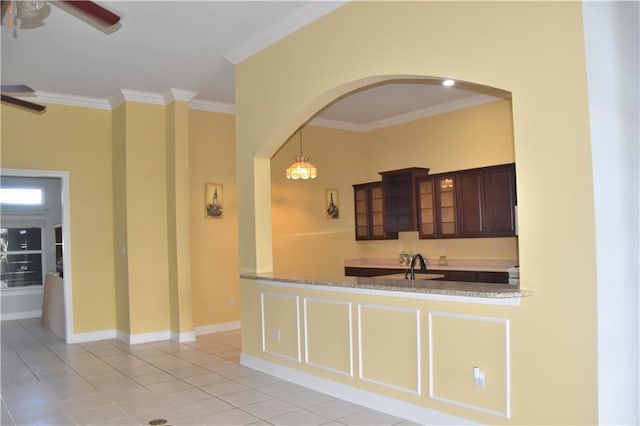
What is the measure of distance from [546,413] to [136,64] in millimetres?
5004

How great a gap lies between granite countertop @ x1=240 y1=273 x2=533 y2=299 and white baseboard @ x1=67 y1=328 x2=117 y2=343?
10.9 ft

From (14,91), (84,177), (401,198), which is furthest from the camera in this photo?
(401,198)

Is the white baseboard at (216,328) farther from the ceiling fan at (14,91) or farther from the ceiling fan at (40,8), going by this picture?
the ceiling fan at (40,8)

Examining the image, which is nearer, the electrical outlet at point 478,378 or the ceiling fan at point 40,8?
the ceiling fan at point 40,8

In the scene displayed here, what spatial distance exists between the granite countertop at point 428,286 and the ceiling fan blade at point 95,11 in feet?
7.92

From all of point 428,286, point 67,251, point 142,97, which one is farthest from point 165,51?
point 428,286

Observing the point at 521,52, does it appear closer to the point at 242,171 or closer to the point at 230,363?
the point at 242,171

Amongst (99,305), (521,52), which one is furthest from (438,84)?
(99,305)

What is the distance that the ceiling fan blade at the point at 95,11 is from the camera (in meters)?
2.64

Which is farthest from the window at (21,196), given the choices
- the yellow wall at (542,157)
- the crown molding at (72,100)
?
the yellow wall at (542,157)

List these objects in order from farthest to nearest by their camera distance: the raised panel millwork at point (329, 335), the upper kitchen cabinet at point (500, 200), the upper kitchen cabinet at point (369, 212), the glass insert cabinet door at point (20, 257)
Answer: the glass insert cabinet door at point (20, 257)
the upper kitchen cabinet at point (369, 212)
the upper kitchen cabinet at point (500, 200)
the raised panel millwork at point (329, 335)

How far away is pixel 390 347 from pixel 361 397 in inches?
20.5

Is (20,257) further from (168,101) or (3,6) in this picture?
(3,6)

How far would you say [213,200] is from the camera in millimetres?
7223
